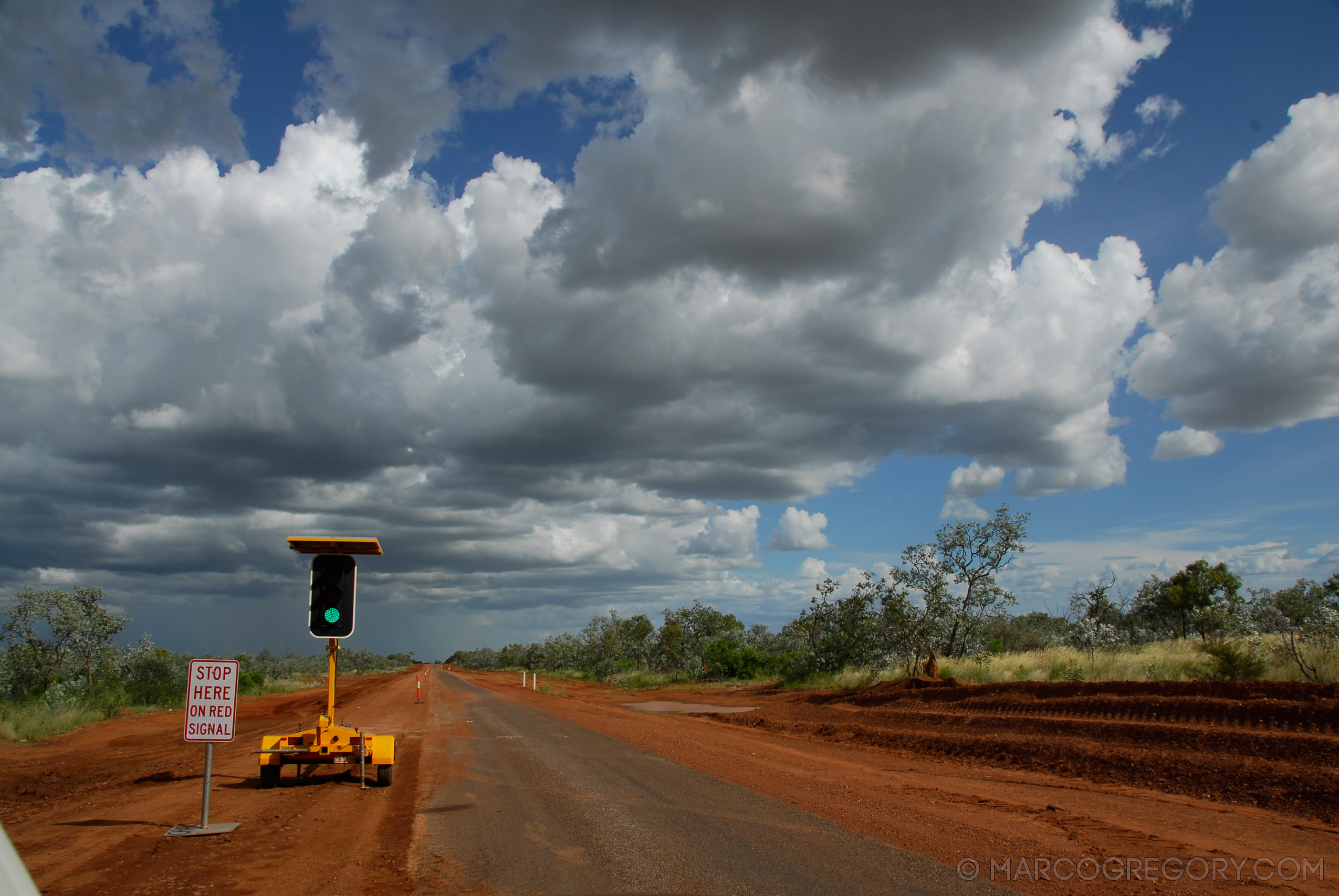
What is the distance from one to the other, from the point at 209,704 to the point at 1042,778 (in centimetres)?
1215

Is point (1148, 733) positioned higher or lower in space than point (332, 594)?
lower

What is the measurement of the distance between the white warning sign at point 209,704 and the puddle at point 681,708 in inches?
825

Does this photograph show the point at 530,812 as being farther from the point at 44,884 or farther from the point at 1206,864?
the point at 1206,864

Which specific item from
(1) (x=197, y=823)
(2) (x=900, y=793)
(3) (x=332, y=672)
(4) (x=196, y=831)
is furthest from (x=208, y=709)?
(2) (x=900, y=793)

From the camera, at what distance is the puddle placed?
1131 inches

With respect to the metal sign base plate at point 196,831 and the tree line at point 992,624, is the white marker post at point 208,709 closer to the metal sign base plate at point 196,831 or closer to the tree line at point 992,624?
the metal sign base plate at point 196,831

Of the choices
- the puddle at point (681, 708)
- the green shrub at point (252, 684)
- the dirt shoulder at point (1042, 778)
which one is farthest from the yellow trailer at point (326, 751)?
the green shrub at point (252, 684)

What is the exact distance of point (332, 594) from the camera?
1034 centimetres

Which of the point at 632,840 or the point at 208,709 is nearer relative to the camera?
the point at 632,840

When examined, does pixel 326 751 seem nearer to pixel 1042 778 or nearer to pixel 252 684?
pixel 1042 778

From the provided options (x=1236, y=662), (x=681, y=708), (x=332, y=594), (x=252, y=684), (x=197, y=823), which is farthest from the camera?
(x=252, y=684)

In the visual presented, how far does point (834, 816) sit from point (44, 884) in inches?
300

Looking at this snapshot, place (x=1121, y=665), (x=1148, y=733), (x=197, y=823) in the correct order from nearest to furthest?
(x=197, y=823)
(x=1148, y=733)
(x=1121, y=665)

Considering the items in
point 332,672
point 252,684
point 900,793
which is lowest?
point 252,684
